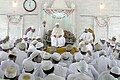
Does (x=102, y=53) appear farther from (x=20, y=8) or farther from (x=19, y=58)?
(x=20, y=8)

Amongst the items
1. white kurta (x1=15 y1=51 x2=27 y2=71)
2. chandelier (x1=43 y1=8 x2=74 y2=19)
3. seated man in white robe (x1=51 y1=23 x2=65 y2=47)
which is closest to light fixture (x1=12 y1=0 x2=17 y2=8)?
chandelier (x1=43 y1=8 x2=74 y2=19)

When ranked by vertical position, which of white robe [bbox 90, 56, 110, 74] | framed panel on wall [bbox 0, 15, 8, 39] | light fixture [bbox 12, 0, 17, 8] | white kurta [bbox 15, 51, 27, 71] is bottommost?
white robe [bbox 90, 56, 110, 74]

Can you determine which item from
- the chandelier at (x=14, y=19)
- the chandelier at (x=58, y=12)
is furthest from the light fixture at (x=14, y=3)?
the chandelier at (x=58, y=12)

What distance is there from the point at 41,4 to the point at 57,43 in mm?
3652

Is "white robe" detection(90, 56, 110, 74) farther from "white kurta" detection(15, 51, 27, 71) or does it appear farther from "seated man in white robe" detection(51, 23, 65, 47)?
"seated man in white robe" detection(51, 23, 65, 47)

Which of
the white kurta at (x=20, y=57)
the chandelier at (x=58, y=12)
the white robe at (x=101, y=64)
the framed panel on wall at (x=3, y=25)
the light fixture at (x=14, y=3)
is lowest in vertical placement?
the white robe at (x=101, y=64)

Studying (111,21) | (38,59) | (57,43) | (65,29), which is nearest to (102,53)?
(38,59)

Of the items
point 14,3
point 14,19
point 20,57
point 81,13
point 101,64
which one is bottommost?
point 101,64

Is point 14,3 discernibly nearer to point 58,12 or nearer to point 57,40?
point 58,12

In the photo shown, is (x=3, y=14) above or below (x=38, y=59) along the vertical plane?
above

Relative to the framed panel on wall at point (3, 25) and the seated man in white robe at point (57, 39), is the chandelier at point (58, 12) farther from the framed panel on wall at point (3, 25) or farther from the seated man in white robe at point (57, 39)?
the framed panel on wall at point (3, 25)

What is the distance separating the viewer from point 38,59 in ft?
15.8

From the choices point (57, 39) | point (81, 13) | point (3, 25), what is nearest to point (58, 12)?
point (81, 13)

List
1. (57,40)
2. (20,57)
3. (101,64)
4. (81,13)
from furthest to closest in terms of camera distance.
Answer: (81,13)
(57,40)
(20,57)
(101,64)
